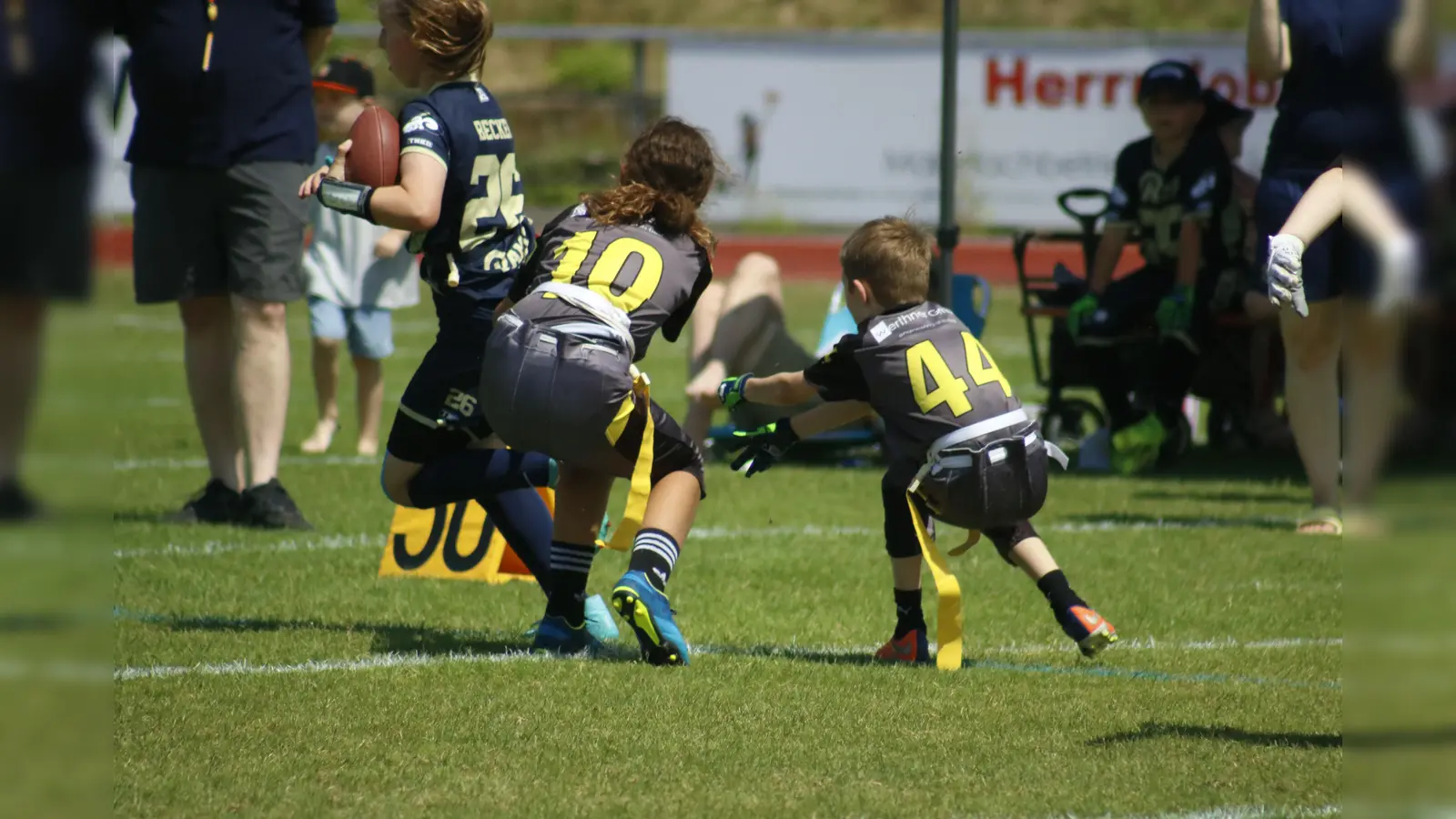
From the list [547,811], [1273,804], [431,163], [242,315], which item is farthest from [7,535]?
[242,315]

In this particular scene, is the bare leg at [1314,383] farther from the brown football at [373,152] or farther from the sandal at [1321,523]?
the brown football at [373,152]

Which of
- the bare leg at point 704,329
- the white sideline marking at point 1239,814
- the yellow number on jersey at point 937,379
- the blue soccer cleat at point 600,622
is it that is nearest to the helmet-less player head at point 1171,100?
the bare leg at point 704,329

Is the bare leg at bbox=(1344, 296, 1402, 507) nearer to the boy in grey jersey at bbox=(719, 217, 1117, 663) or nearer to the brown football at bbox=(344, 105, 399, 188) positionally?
the boy in grey jersey at bbox=(719, 217, 1117, 663)

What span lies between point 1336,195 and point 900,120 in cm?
1819

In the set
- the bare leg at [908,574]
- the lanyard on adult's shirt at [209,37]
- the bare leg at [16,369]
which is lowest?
the bare leg at [908,574]

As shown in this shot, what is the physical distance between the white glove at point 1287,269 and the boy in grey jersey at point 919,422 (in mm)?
847

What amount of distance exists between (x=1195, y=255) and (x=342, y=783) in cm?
647

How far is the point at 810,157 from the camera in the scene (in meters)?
22.3

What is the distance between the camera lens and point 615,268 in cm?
475

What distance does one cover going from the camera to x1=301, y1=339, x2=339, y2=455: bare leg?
928 centimetres

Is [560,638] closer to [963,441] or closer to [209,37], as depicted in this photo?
[963,441]

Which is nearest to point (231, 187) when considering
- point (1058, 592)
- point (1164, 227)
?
point (1058, 592)

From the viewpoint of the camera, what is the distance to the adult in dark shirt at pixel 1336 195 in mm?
1531

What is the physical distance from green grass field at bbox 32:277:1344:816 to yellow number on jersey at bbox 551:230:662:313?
0.97 meters
